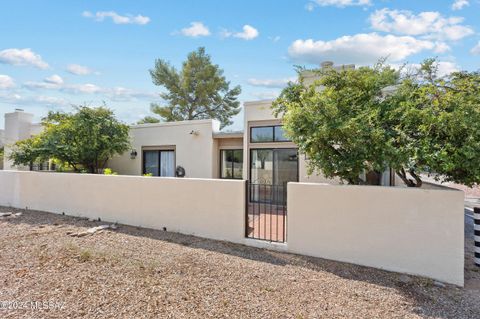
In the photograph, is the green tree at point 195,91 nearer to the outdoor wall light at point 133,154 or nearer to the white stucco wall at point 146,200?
the outdoor wall light at point 133,154

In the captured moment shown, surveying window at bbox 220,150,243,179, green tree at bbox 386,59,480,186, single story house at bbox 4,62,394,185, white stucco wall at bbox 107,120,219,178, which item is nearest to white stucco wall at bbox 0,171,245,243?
single story house at bbox 4,62,394,185

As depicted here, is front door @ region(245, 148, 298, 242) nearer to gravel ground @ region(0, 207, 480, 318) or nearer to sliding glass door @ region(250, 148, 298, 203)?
sliding glass door @ region(250, 148, 298, 203)

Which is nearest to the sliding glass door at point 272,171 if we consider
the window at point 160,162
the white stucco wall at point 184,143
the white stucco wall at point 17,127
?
the white stucco wall at point 184,143

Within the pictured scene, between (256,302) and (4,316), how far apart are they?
3.23m

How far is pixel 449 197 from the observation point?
4426mm

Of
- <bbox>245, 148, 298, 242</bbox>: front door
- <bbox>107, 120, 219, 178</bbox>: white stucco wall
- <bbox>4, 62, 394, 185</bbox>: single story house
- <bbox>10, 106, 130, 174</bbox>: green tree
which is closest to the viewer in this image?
<bbox>245, 148, 298, 242</bbox>: front door

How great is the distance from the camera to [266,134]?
10.5 metres

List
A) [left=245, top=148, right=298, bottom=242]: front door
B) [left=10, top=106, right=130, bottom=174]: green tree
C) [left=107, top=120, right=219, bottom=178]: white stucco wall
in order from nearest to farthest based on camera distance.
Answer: [left=245, top=148, right=298, bottom=242]: front door, [left=10, top=106, right=130, bottom=174]: green tree, [left=107, top=120, right=219, bottom=178]: white stucco wall

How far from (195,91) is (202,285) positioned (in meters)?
22.9

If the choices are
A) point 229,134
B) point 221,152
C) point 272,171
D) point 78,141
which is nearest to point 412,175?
point 272,171

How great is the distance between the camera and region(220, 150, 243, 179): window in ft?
39.9

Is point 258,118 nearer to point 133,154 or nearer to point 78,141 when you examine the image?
point 133,154

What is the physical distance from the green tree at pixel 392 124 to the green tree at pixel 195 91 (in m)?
20.2

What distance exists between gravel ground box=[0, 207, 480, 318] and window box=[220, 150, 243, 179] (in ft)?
20.0
